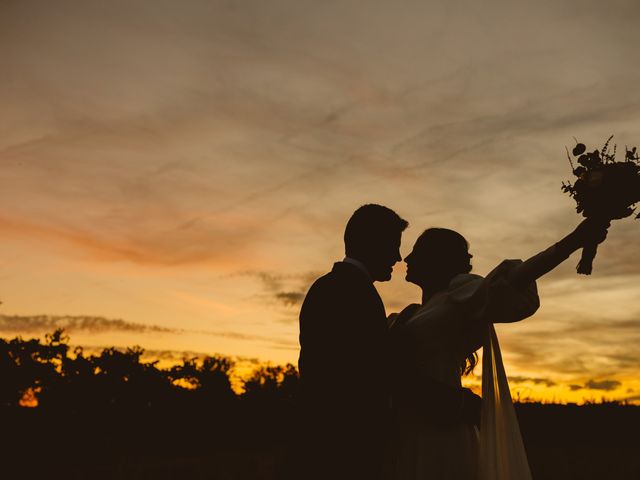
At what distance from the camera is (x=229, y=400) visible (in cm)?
2294

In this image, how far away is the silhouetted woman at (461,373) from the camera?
14.2ft

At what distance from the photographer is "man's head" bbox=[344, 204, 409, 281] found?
15.1 ft

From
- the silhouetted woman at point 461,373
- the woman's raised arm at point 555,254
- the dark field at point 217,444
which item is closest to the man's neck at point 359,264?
the silhouetted woman at point 461,373


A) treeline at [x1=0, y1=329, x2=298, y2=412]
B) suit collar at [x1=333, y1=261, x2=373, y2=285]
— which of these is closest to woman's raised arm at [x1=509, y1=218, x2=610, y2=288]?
suit collar at [x1=333, y1=261, x2=373, y2=285]

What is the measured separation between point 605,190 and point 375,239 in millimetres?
1528

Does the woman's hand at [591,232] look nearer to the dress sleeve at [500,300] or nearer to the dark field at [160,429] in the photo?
the dress sleeve at [500,300]

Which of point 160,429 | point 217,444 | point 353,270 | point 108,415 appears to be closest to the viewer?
point 353,270

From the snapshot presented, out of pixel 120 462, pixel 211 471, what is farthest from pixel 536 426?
pixel 120 462

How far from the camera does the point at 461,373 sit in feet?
15.9

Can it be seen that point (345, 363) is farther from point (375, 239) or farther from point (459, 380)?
point (459, 380)

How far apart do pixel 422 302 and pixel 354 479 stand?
5.23ft

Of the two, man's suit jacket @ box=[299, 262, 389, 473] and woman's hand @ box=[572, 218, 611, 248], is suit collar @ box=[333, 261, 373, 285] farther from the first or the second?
woman's hand @ box=[572, 218, 611, 248]

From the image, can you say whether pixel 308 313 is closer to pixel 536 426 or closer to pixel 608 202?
pixel 608 202

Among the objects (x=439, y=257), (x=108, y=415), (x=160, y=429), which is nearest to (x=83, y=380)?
(x=108, y=415)
